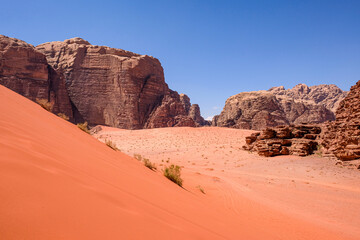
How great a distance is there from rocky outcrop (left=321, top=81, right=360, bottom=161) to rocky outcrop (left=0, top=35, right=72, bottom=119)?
34.8 meters

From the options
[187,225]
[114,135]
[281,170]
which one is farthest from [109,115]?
[187,225]

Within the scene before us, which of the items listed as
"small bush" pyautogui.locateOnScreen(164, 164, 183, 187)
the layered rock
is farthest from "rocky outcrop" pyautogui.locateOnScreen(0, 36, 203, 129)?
the layered rock

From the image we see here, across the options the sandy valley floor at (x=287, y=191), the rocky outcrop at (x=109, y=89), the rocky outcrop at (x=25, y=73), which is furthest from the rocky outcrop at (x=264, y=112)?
the rocky outcrop at (x=25, y=73)

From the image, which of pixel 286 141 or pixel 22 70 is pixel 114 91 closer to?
pixel 22 70

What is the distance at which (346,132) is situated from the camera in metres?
12.6

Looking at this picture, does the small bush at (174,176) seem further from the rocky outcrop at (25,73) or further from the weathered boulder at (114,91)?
the rocky outcrop at (25,73)

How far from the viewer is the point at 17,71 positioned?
32.6 m

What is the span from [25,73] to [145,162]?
35.8 meters

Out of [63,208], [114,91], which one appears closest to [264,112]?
[114,91]

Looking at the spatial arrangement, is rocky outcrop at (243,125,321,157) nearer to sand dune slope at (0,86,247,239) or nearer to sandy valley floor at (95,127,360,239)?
sandy valley floor at (95,127,360,239)

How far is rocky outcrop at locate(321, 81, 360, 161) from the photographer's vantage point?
11.8 meters

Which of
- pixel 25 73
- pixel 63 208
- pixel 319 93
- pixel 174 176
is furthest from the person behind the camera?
pixel 319 93

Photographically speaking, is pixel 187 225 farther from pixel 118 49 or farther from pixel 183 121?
pixel 118 49

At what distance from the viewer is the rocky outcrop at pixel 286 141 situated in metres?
15.8
